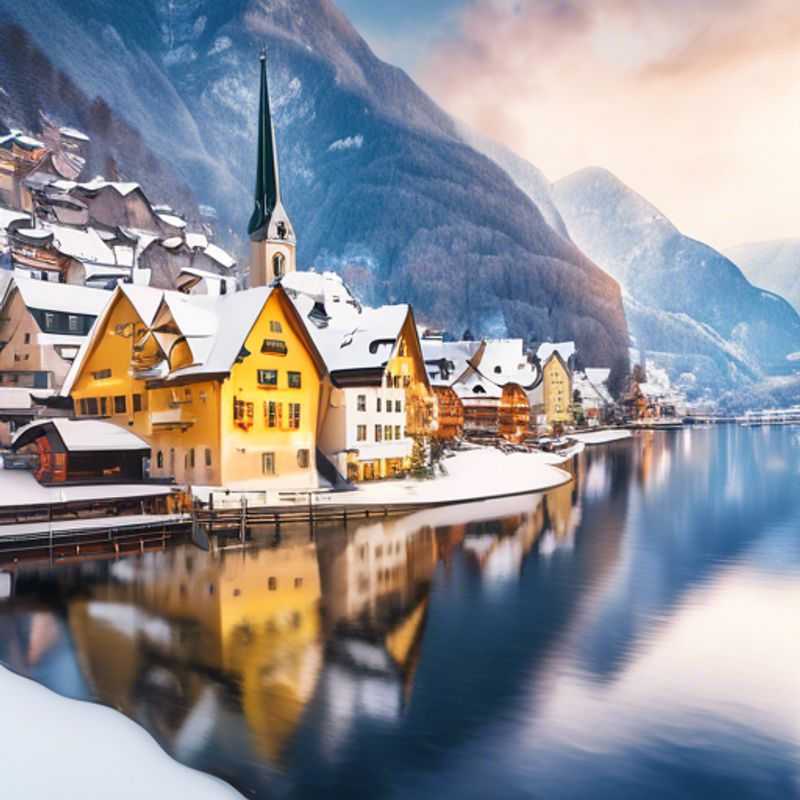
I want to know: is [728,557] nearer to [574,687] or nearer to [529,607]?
[529,607]

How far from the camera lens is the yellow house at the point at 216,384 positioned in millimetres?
33188

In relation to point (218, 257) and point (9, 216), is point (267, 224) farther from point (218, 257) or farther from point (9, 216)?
point (9, 216)

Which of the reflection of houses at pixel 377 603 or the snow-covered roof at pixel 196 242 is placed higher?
the snow-covered roof at pixel 196 242

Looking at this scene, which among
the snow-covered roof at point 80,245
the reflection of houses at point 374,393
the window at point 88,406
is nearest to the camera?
the window at point 88,406

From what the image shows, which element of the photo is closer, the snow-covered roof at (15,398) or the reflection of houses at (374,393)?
the reflection of houses at (374,393)

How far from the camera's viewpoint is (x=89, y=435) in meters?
32.7

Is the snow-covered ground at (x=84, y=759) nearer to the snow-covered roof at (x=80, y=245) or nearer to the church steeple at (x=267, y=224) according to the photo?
the church steeple at (x=267, y=224)

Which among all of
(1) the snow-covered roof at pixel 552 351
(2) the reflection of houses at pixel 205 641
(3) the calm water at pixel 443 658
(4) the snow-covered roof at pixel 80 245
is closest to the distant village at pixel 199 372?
(4) the snow-covered roof at pixel 80 245

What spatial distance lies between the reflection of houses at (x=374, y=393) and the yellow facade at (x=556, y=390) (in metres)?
47.1

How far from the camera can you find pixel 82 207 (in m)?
72.1

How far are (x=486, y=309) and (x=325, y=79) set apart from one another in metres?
81.8

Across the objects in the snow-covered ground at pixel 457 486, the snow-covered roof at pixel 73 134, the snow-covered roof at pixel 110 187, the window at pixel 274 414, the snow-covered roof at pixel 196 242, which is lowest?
the snow-covered ground at pixel 457 486

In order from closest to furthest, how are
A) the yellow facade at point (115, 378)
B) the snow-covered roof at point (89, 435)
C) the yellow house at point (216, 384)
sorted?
the snow-covered roof at point (89, 435)
the yellow house at point (216, 384)
the yellow facade at point (115, 378)

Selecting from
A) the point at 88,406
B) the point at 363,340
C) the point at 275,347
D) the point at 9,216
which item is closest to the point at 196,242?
the point at 9,216
